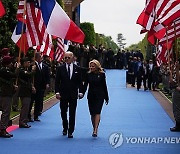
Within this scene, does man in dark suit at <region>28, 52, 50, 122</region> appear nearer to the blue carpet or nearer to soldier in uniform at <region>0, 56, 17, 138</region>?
the blue carpet

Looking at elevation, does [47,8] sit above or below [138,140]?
above

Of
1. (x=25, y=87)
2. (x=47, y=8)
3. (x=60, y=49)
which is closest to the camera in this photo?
(x=47, y=8)

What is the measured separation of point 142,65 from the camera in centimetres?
2716

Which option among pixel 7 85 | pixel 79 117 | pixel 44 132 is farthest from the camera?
pixel 79 117

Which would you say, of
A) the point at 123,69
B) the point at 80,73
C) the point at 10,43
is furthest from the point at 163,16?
the point at 123,69

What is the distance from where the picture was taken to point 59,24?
11250 millimetres

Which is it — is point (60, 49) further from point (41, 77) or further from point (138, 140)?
point (138, 140)

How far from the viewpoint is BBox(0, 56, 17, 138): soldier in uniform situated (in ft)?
35.1

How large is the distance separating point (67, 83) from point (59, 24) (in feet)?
4.82

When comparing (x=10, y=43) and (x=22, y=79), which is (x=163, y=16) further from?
(x=10, y=43)

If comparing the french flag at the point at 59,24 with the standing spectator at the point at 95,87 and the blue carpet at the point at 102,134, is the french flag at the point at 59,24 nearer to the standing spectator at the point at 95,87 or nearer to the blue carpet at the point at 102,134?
the standing spectator at the point at 95,87

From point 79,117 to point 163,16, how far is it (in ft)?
19.7

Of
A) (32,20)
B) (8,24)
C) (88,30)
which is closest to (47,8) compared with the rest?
(32,20)

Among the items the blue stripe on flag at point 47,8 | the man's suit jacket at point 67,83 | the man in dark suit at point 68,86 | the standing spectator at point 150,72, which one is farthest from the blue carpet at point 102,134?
the standing spectator at point 150,72
